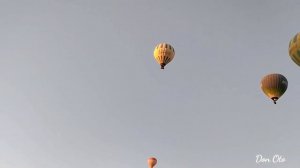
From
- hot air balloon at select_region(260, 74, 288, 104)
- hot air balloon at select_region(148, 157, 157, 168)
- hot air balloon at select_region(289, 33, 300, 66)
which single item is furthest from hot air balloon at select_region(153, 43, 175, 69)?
hot air balloon at select_region(289, 33, 300, 66)

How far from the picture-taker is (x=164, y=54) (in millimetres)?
57312

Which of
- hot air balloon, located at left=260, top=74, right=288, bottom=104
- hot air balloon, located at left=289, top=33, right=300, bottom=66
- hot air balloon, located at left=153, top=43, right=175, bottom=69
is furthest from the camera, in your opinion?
hot air balloon, located at left=153, top=43, right=175, bottom=69

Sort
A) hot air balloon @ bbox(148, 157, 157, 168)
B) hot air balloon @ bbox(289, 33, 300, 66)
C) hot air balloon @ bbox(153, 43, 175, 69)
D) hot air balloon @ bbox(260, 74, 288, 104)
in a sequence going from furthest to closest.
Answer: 1. hot air balloon @ bbox(148, 157, 157, 168)
2. hot air balloon @ bbox(153, 43, 175, 69)
3. hot air balloon @ bbox(260, 74, 288, 104)
4. hot air balloon @ bbox(289, 33, 300, 66)

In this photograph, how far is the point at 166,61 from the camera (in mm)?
57219

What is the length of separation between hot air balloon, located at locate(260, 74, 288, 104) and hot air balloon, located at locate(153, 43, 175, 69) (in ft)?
45.3

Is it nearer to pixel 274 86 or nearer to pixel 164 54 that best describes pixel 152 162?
pixel 164 54

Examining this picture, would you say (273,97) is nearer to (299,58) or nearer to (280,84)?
(280,84)

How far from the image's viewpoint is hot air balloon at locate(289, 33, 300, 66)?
40.0 meters

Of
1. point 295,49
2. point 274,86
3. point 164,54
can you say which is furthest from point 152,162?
point 295,49

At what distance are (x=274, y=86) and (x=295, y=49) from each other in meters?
7.96

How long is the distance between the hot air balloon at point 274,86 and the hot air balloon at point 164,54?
13812mm

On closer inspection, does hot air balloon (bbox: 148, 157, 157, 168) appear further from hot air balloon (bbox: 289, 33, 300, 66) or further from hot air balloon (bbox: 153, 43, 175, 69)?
hot air balloon (bbox: 289, 33, 300, 66)

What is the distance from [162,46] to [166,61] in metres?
2.50

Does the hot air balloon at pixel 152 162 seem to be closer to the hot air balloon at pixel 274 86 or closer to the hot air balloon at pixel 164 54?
the hot air balloon at pixel 164 54
